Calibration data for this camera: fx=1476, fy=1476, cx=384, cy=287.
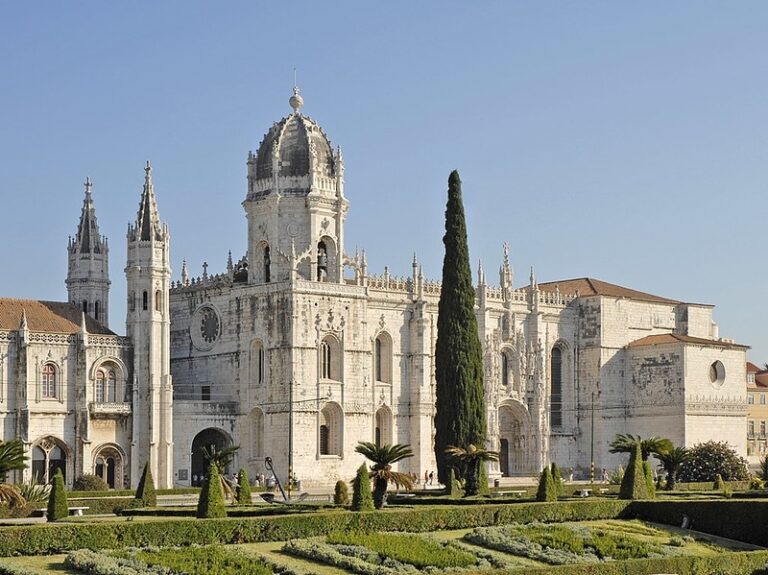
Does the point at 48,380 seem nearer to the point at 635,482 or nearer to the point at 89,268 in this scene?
the point at 89,268

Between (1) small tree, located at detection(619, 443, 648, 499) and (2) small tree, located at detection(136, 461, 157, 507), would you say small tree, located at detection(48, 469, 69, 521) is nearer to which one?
(2) small tree, located at detection(136, 461, 157, 507)

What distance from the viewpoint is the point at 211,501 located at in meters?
41.1

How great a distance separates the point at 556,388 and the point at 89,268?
A: 32.4 meters

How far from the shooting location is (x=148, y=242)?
7356cm

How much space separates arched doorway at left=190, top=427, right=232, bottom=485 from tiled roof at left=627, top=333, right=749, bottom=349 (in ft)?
96.6

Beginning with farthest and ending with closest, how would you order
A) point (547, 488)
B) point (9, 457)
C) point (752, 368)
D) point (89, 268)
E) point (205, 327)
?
point (752, 368)
point (205, 327)
point (89, 268)
point (547, 488)
point (9, 457)

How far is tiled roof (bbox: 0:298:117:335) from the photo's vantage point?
70.7 m

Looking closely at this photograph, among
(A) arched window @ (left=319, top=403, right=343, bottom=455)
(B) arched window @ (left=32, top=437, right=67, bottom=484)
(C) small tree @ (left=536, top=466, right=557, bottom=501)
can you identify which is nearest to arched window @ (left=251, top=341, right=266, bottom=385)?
(A) arched window @ (left=319, top=403, right=343, bottom=455)

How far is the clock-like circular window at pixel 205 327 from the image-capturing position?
8075 centimetres

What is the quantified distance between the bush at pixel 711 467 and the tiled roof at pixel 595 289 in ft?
55.3

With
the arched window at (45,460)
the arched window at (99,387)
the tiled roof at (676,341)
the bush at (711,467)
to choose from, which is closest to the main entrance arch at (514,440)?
the tiled roof at (676,341)

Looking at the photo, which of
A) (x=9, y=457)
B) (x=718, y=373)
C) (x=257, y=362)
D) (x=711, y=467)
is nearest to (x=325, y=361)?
(x=257, y=362)

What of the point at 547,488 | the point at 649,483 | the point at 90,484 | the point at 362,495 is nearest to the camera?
the point at 362,495

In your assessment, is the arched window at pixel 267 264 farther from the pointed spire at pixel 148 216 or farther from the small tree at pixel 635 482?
the small tree at pixel 635 482
